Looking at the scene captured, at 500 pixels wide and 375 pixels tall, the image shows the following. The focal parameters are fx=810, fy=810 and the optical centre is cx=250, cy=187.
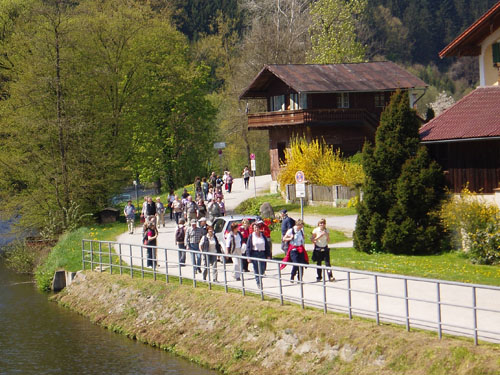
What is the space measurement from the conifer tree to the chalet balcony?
2226 centimetres

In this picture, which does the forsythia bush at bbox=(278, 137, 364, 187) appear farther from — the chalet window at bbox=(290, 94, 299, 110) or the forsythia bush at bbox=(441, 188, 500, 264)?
the forsythia bush at bbox=(441, 188, 500, 264)

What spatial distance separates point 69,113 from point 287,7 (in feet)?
136

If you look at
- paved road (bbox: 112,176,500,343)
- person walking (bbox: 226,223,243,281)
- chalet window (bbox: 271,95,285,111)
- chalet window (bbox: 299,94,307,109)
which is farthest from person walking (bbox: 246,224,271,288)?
chalet window (bbox: 271,95,285,111)

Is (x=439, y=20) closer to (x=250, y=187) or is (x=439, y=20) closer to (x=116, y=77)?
(x=250, y=187)

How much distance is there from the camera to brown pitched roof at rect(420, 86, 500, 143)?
27919mm

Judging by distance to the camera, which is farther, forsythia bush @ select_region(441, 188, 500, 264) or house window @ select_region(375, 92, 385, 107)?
house window @ select_region(375, 92, 385, 107)

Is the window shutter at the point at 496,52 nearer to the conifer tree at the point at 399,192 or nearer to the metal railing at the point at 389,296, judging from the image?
the conifer tree at the point at 399,192

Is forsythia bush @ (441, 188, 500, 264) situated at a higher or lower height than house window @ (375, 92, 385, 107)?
lower

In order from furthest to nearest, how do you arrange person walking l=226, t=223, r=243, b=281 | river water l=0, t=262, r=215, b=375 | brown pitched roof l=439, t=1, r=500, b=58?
brown pitched roof l=439, t=1, r=500, b=58 < person walking l=226, t=223, r=243, b=281 < river water l=0, t=262, r=215, b=375

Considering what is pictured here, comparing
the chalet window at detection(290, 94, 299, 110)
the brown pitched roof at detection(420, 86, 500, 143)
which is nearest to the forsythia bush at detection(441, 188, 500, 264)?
the brown pitched roof at detection(420, 86, 500, 143)

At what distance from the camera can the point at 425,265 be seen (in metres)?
25.2

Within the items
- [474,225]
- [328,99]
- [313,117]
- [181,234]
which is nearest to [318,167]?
[313,117]

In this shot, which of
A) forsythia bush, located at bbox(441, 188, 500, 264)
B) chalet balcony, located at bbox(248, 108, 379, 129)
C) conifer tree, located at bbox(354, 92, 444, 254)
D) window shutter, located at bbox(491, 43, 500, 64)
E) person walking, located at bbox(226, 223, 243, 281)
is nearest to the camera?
person walking, located at bbox(226, 223, 243, 281)

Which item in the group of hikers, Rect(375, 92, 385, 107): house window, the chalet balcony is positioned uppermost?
Rect(375, 92, 385, 107): house window
